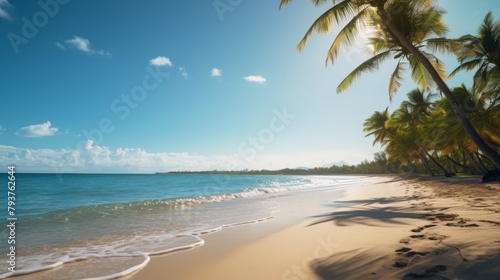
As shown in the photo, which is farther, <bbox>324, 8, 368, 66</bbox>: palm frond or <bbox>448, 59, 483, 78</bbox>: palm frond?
<bbox>448, 59, 483, 78</bbox>: palm frond

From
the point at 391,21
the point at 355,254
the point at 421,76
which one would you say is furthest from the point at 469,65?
the point at 355,254

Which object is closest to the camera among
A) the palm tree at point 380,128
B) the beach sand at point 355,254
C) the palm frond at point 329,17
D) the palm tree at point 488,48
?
the beach sand at point 355,254

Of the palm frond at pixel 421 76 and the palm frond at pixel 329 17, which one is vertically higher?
the palm frond at pixel 329 17

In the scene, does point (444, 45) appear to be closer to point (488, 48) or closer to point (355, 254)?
point (488, 48)

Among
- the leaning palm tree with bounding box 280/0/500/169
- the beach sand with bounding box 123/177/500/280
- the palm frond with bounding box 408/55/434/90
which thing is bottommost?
the beach sand with bounding box 123/177/500/280

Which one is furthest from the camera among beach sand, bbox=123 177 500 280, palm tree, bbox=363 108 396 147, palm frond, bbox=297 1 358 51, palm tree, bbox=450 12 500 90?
palm tree, bbox=363 108 396 147

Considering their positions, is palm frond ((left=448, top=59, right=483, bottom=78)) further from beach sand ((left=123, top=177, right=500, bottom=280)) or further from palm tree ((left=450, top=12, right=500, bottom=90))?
beach sand ((left=123, top=177, right=500, bottom=280))

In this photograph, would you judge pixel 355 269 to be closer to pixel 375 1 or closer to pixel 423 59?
pixel 423 59

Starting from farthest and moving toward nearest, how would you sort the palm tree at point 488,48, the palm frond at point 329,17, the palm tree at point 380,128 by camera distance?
the palm tree at point 380,128 < the palm tree at point 488,48 < the palm frond at point 329,17

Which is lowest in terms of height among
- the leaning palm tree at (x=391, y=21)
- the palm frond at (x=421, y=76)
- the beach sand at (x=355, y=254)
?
the beach sand at (x=355, y=254)

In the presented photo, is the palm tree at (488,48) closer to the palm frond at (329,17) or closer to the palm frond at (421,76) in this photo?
the palm frond at (421,76)

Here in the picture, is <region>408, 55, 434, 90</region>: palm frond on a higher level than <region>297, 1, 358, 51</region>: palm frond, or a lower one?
lower

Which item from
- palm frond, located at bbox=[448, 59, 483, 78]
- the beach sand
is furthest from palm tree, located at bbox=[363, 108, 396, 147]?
the beach sand

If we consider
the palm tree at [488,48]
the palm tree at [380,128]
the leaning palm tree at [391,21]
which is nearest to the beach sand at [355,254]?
the leaning palm tree at [391,21]
